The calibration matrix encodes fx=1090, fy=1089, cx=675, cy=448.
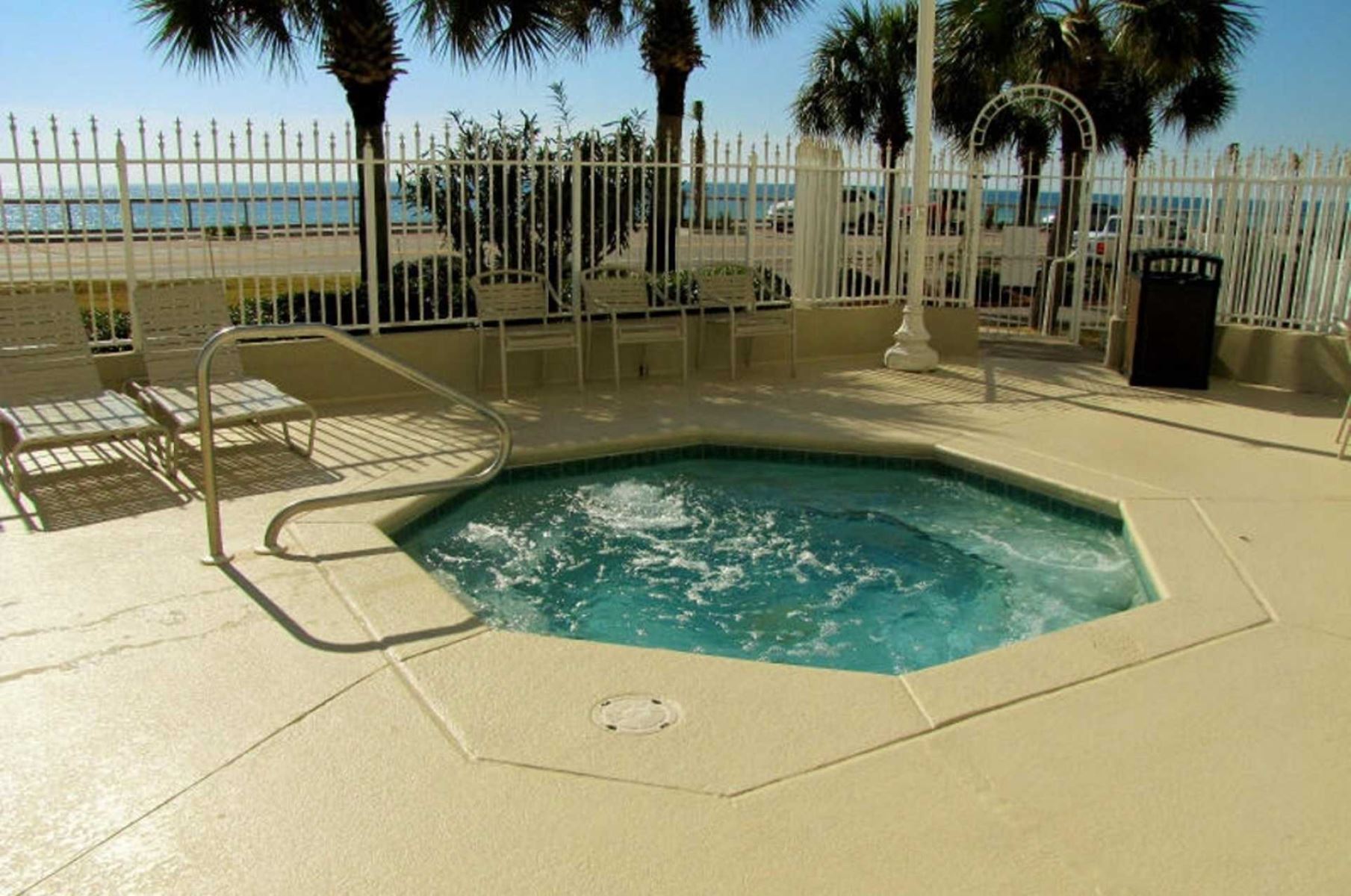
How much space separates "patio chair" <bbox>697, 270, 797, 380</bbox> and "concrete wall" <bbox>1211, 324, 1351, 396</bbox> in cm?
407

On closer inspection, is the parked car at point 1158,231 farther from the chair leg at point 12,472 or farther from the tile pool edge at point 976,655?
the chair leg at point 12,472

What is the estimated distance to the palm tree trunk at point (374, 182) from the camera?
8.78 m

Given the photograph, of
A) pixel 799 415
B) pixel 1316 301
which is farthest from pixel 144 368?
pixel 1316 301

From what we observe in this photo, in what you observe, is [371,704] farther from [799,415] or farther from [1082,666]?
[799,415]

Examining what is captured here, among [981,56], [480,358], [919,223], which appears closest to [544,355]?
[480,358]

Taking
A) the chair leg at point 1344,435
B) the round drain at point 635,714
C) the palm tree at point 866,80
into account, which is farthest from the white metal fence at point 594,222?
the palm tree at point 866,80

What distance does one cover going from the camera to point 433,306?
922 cm

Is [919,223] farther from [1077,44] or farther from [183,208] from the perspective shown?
[1077,44]

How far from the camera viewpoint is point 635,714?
362 centimetres

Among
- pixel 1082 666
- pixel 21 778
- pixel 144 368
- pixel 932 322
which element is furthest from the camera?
pixel 932 322

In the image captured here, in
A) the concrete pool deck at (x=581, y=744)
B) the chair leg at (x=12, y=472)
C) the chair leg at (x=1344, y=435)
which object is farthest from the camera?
the chair leg at (x=1344, y=435)

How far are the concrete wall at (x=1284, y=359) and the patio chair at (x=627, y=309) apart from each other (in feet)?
16.8

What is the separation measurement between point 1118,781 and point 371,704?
2.38 meters

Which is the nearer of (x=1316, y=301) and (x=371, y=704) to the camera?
(x=371, y=704)
